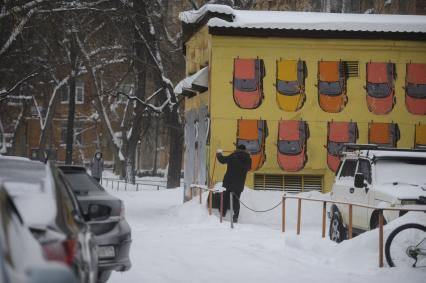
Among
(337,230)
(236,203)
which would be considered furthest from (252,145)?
(337,230)

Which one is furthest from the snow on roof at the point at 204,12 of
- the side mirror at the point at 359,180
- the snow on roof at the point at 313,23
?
the side mirror at the point at 359,180

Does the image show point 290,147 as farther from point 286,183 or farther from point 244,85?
point 244,85

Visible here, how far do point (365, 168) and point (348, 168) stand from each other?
1.06 metres

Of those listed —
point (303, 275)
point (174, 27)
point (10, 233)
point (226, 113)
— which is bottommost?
point (303, 275)

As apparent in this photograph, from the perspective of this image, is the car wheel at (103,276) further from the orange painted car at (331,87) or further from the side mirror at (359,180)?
the orange painted car at (331,87)

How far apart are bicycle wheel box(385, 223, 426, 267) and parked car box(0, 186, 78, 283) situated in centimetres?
777

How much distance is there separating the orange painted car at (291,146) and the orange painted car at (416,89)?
336 cm

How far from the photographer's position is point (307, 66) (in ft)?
80.7

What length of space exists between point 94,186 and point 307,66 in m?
14.8

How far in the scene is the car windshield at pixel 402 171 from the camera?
15.0m

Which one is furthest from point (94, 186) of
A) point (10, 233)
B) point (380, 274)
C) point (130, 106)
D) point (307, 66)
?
point (130, 106)

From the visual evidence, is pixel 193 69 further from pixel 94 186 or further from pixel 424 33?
pixel 94 186

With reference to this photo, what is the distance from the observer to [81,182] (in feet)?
35.1

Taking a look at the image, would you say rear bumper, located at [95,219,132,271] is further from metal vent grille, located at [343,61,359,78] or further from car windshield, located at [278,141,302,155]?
metal vent grille, located at [343,61,359,78]
